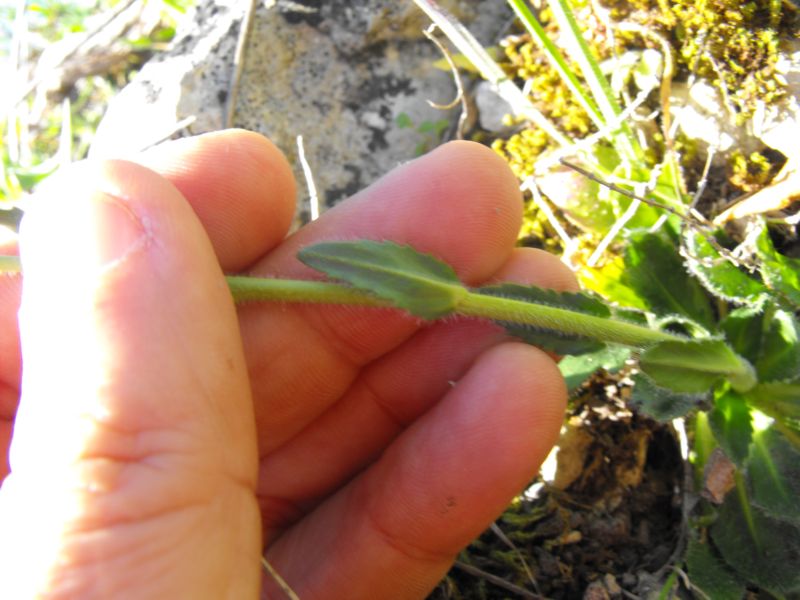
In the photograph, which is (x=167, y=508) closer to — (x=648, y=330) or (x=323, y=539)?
(x=323, y=539)

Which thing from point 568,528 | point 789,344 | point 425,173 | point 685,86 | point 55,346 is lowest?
point 568,528

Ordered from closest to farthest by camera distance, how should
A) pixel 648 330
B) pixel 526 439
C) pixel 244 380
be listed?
pixel 244 380
pixel 526 439
pixel 648 330

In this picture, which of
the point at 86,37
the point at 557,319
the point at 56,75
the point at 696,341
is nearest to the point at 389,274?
the point at 557,319

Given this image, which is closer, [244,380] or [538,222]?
[244,380]

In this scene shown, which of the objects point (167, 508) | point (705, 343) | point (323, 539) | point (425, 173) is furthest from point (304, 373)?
point (705, 343)

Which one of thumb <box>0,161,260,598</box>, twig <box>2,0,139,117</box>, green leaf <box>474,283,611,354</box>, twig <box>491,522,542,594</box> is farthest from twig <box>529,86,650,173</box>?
twig <box>2,0,139,117</box>

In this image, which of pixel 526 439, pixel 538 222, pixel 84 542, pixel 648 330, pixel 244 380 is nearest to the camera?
pixel 84 542

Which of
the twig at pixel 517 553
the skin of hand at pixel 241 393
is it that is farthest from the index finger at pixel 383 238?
the twig at pixel 517 553
